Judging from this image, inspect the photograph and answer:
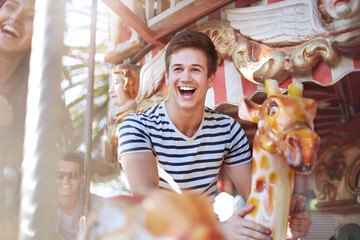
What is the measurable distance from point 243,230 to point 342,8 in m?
1.21

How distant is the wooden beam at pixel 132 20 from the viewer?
2.12m

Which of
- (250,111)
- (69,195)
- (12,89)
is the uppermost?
(12,89)

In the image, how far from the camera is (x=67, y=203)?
287 cm

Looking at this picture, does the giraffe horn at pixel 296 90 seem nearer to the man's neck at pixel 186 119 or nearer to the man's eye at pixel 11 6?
the man's neck at pixel 186 119

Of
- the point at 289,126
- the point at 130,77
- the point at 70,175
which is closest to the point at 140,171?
the point at 289,126

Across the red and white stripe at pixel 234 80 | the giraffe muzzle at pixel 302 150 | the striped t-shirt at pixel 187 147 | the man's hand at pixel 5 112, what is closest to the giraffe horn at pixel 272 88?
the giraffe muzzle at pixel 302 150

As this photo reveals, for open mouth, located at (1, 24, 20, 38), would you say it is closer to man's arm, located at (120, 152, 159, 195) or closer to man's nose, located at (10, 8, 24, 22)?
man's nose, located at (10, 8, 24, 22)

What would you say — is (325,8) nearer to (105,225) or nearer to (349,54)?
(349,54)

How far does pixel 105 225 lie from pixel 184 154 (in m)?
0.87

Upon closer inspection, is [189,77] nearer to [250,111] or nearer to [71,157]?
[250,111]

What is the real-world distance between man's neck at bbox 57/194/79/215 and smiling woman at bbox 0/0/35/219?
1.29 metres

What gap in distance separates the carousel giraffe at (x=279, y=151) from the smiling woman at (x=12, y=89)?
1091 millimetres

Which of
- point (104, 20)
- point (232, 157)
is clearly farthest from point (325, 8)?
point (104, 20)

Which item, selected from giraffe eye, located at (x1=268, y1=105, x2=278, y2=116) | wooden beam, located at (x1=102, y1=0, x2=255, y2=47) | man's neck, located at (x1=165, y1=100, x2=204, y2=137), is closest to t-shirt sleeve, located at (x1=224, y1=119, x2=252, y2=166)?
man's neck, located at (x1=165, y1=100, x2=204, y2=137)
